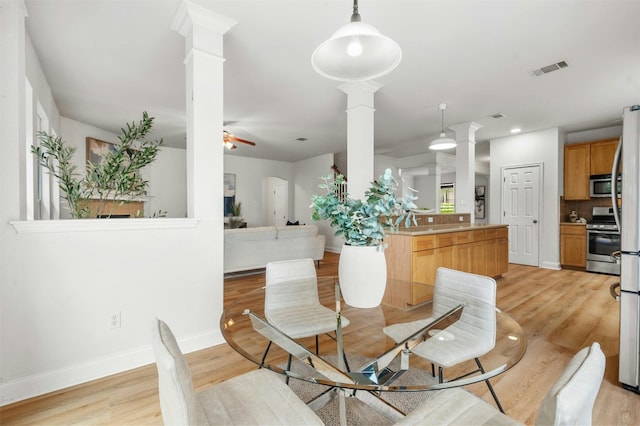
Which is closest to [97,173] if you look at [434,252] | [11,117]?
[11,117]

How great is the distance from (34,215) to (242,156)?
5478 millimetres

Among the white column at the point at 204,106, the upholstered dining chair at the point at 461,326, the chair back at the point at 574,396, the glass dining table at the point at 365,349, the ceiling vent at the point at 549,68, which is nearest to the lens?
the chair back at the point at 574,396

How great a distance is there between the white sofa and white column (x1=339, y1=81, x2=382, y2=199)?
73.9 inches

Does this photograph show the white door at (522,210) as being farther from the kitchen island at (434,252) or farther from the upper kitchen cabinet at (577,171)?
the kitchen island at (434,252)

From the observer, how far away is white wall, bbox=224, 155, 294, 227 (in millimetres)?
8266

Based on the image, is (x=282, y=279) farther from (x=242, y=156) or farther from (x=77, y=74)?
(x=242, y=156)

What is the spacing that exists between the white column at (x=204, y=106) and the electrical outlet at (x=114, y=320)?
84cm

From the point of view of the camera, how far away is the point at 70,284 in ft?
6.14

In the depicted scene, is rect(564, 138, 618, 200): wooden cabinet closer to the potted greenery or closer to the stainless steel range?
the stainless steel range

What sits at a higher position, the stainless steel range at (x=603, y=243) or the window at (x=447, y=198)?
the window at (x=447, y=198)

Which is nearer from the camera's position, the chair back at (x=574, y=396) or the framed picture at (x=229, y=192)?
the chair back at (x=574, y=396)

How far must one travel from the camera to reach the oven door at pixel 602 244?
4.90 m

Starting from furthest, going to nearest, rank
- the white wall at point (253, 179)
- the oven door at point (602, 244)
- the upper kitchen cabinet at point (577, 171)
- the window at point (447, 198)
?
the window at point (447, 198) → the white wall at point (253, 179) → the upper kitchen cabinet at point (577, 171) → the oven door at point (602, 244)

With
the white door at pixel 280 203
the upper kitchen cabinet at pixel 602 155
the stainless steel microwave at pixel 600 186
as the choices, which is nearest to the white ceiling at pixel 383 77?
the upper kitchen cabinet at pixel 602 155
